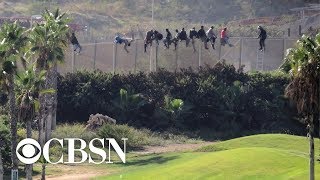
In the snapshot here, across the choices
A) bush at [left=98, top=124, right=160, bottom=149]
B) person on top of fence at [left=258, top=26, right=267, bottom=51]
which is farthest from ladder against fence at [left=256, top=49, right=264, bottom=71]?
bush at [left=98, top=124, right=160, bottom=149]

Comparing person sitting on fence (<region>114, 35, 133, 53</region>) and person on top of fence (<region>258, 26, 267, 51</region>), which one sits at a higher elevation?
person on top of fence (<region>258, 26, 267, 51</region>)

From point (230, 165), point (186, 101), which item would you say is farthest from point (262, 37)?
point (230, 165)

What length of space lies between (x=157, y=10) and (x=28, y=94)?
87006 mm

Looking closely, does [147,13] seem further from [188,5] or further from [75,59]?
[75,59]

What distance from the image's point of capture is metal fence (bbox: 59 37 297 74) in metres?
77.1

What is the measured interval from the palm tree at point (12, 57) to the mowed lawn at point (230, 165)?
18.8 feet

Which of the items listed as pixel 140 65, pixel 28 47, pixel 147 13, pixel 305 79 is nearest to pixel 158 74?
pixel 140 65

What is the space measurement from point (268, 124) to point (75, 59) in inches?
669

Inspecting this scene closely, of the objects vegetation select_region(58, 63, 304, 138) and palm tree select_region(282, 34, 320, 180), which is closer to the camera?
palm tree select_region(282, 34, 320, 180)

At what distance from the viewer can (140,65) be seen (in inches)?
3091

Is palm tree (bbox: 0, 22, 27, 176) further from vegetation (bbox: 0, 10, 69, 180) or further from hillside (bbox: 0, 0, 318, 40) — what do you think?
hillside (bbox: 0, 0, 318, 40)

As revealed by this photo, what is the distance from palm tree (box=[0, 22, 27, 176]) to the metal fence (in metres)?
26.2

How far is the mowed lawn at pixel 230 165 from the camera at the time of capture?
46219 millimetres

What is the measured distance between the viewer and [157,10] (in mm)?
134625
